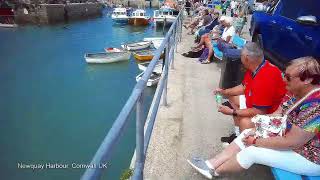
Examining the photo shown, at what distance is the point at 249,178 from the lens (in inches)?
132

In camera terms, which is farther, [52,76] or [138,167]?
[52,76]

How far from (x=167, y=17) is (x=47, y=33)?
503 inches

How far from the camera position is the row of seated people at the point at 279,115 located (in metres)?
2.50

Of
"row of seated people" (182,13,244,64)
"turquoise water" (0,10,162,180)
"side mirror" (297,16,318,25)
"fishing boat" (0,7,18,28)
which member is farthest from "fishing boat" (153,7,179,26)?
"side mirror" (297,16,318,25)

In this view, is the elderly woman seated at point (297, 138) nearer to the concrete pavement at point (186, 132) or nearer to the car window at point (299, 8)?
the concrete pavement at point (186, 132)

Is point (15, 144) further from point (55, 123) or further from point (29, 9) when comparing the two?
point (29, 9)

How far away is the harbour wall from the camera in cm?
4562

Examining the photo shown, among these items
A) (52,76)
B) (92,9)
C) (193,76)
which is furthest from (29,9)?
Result: (193,76)

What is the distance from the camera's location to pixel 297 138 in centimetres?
254

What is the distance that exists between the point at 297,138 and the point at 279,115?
1.93ft

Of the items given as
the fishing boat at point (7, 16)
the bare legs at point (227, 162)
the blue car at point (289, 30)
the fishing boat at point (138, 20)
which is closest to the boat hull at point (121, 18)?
the fishing boat at point (138, 20)

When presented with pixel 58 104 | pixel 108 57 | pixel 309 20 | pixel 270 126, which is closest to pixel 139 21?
pixel 108 57

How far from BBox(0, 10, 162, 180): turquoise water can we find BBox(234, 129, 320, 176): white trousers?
0.94m

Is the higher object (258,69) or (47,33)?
(258,69)
